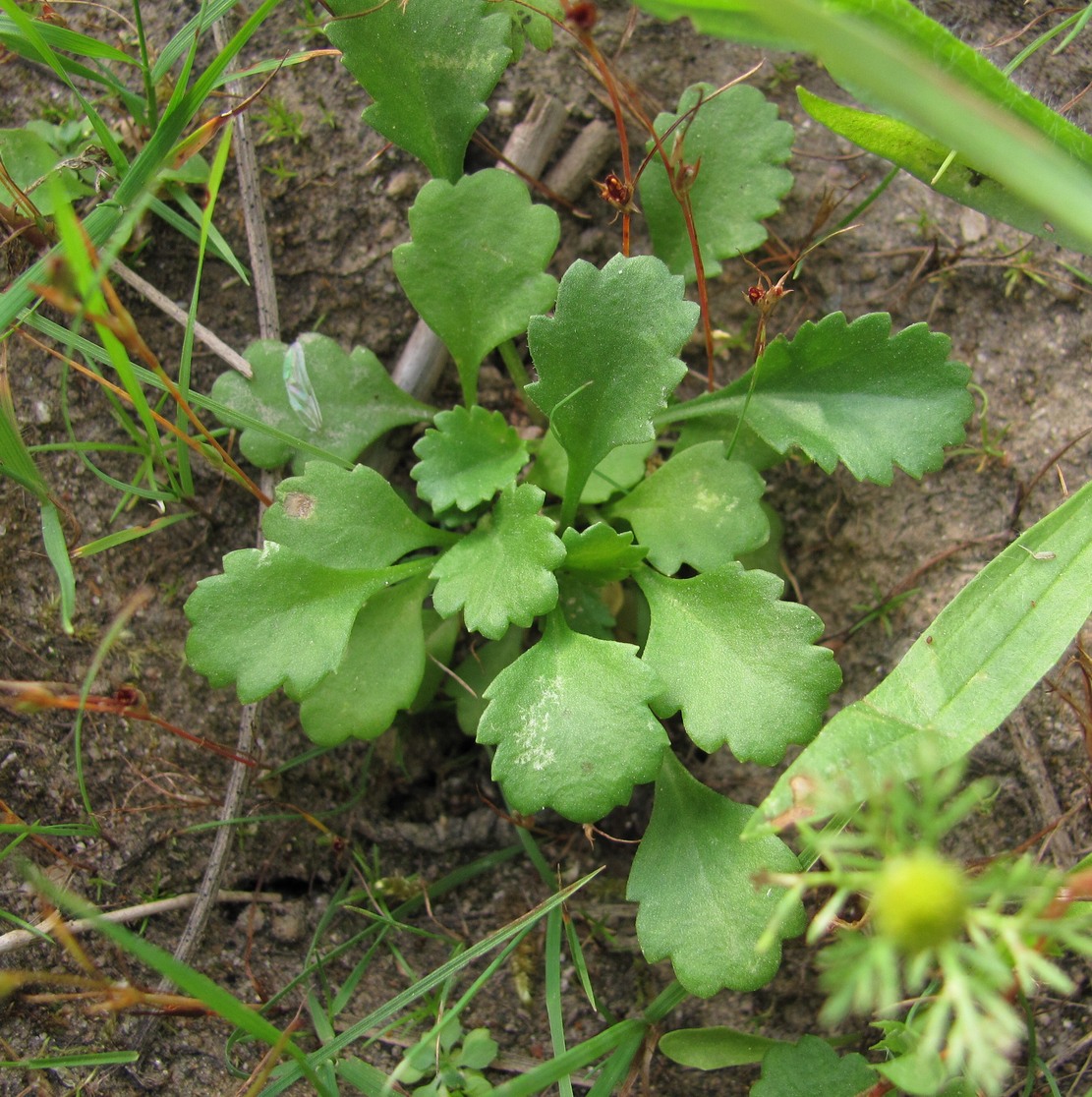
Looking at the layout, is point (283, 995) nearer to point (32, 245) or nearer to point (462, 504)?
point (462, 504)

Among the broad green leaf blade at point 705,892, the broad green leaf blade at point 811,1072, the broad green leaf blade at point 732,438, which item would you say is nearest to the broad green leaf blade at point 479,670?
A: the broad green leaf blade at point 705,892

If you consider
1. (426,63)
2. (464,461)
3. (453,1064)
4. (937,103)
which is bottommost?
(453,1064)

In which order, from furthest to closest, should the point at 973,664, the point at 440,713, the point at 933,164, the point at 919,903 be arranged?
the point at 440,713, the point at 933,164, the point at 973,664, the point at 919,903

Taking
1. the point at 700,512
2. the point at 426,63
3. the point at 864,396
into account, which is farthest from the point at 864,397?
the point at 426,63

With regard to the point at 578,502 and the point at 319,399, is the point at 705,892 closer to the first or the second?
the point at 578,502

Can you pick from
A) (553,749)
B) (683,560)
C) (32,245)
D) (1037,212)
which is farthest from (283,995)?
(1037,212)

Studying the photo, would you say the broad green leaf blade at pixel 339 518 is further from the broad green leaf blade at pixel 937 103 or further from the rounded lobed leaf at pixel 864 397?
the broad green leaf blade at pixel 937 103

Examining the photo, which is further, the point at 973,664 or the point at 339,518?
the point at 339,518
